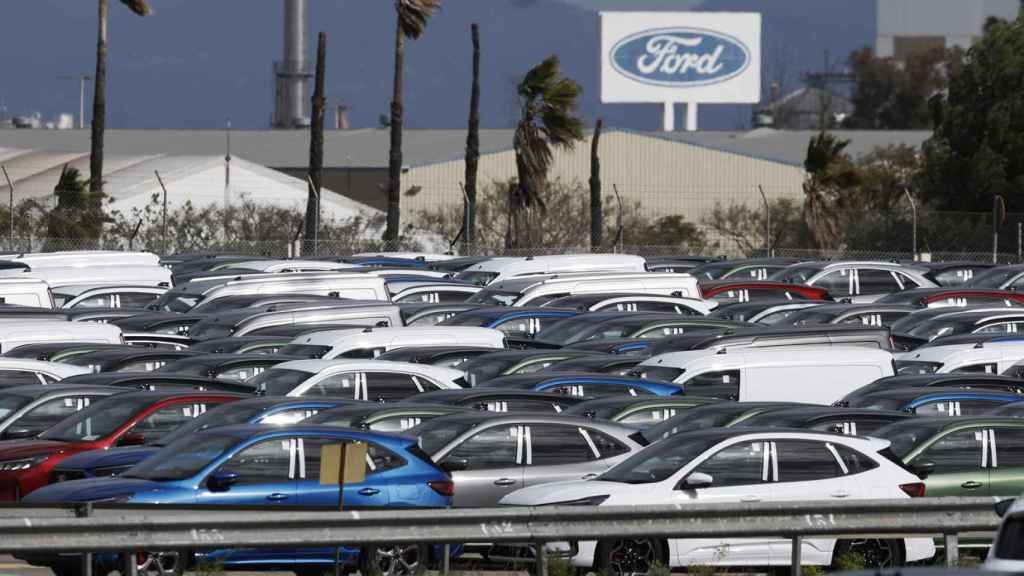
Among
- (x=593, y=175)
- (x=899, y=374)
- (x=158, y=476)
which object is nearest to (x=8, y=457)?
(x=158, y=476)

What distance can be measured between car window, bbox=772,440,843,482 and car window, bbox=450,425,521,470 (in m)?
2.37

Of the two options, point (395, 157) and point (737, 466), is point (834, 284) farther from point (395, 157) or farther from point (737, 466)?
point (395, 157)

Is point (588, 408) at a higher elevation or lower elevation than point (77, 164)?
lower

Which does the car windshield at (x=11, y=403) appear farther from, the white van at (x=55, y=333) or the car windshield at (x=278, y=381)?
the white van at (x=55, y=333)

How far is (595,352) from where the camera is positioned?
22.2 meters

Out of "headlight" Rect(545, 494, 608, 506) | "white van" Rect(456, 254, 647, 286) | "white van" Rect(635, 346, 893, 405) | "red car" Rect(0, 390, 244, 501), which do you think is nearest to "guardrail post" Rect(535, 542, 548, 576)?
"headlight" Rect(545, 494, 608, 506)

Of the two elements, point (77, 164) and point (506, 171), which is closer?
point (77, 164)

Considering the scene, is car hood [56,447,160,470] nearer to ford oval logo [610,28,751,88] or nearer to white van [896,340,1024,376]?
white van [896,340,1024,376]

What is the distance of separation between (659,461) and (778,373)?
5676mm

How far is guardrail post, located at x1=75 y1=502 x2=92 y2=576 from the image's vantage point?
34.5 ft

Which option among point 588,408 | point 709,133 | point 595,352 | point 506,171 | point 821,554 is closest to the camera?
point 821,554

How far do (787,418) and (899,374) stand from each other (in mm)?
4280

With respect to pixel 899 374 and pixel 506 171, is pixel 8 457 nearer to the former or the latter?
pixel 899 374

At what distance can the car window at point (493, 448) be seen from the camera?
15.5m
